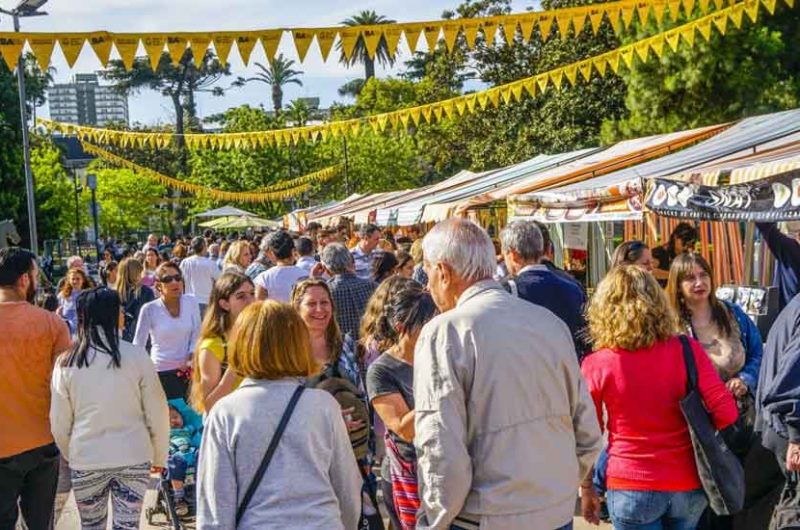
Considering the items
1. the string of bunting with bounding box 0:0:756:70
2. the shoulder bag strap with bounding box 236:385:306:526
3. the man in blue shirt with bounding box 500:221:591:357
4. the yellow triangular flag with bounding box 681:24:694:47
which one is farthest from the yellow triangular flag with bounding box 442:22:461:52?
the shoulder bag strap with bounding box 236:385:306:526

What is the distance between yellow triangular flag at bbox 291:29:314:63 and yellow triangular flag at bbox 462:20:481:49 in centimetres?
165

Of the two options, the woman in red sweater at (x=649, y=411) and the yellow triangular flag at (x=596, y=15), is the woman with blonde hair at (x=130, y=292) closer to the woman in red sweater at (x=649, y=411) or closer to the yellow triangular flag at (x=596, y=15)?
the yellow triangular flag at (x=596, y=15)

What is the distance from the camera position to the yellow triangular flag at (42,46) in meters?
9.43

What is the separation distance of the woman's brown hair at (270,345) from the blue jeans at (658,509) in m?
1.53

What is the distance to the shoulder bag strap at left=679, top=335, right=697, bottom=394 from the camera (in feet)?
12.5

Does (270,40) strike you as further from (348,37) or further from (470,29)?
(470,29)

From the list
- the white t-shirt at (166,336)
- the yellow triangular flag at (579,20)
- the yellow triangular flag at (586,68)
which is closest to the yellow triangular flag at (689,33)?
the yellow triangular flag at (586,68)

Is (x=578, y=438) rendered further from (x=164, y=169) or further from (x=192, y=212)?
(x=164, y=169)

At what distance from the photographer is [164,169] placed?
214ft

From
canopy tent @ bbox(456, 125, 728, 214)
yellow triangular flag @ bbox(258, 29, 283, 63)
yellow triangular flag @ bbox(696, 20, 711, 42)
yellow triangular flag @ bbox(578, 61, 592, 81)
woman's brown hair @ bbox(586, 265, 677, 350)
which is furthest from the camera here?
yellow triangular flag @ bbox(578, 61, 592, 81)

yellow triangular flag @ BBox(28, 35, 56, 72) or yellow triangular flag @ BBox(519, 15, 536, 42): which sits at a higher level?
yellow triangular flag @ BBox(519, 15, 536, 42)

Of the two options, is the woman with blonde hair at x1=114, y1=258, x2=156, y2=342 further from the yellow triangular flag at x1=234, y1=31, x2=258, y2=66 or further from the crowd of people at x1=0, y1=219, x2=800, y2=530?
→ the crowd of people at x1=0, y1=219, x2=800, y2=530

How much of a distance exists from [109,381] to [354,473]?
1.93 metres

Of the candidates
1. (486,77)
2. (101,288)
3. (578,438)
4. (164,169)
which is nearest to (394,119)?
(101,288)
